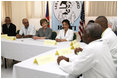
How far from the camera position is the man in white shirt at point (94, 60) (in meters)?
1.26

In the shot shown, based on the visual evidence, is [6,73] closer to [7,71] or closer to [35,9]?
[7,71]

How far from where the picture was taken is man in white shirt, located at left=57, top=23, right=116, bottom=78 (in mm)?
1261

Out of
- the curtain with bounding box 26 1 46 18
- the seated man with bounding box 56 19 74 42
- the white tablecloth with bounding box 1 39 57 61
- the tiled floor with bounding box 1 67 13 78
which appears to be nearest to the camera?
the white tablecloth with bounding box 1 39 57 61

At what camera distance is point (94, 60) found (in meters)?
1.26

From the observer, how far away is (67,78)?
1376 millimetres

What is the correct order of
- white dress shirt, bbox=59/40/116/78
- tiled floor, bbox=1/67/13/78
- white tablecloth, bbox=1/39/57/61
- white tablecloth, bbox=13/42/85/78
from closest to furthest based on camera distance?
white dress shirt, bbox=59/40/116/78 < white tablecloth, bbox=13/42/85/78 < white tablecloth, bbox=1/39/57/61 < tiled floor, bbox=1/67/13/78

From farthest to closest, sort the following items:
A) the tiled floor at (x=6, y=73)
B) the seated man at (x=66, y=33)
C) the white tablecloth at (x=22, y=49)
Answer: the seated man at (x=66, y=33), the tiled floor at (x=6, y=73), the white tablecloth at (x=22, y=49)

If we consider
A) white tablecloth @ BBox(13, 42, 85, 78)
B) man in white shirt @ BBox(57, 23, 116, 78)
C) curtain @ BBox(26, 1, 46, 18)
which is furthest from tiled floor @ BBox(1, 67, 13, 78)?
curtain @ BBox(26, 1, 46, 18)

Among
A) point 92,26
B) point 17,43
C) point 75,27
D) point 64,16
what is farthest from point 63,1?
point 92,26

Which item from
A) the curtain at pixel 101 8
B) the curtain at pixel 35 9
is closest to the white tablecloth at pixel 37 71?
the curtain at pixel 101 8

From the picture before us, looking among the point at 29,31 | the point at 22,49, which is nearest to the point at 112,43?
the point at 22,49

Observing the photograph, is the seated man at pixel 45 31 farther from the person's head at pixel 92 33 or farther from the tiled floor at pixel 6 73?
the person's head at pixel 92 33

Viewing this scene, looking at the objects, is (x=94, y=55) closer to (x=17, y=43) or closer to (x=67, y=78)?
(x=67, y=78)

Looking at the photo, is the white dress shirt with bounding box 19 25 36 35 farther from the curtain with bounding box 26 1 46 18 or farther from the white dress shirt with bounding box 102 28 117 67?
the white dress shirt with bounding box 102 28 117 67
